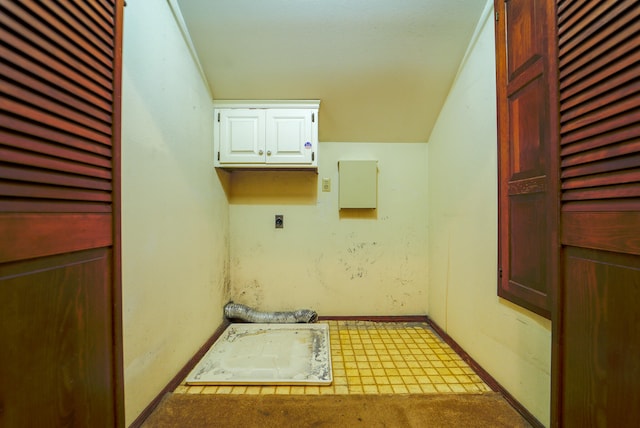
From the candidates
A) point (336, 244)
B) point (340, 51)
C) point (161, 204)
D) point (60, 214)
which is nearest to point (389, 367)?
point (336, 244)

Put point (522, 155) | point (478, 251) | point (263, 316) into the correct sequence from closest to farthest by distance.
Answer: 1. point (522, 155)
2. point (478, 251)
3. point (263, 316)

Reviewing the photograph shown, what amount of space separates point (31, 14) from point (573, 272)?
5.09 feet

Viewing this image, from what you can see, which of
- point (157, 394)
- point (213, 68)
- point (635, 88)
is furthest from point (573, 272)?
point (213, 68)

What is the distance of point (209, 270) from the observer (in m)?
1.90

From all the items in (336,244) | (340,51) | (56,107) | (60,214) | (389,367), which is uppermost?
(340,51)

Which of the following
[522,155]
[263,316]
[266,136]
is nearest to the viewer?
[522,155]

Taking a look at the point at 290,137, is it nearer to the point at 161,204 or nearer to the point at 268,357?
the point at 161,204

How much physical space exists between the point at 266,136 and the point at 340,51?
30.6 inches

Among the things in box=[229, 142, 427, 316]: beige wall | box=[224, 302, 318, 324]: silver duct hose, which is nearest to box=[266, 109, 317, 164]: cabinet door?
box=[229, 142, 427, 316]: beige wall

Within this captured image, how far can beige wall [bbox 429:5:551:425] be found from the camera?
1221 mm

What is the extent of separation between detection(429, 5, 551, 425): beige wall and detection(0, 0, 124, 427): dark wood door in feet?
5.48

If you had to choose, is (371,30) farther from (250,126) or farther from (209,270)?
(209,270)

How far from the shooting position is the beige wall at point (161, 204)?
1123mm

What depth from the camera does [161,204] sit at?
51.9 inches
